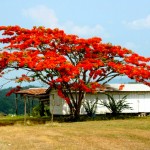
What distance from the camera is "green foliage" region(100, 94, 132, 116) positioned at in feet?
126

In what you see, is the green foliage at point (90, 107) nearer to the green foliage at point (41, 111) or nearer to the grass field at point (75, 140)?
the green foliage at point (41, 111)

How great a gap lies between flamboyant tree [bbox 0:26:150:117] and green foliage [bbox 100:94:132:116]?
4409 mm

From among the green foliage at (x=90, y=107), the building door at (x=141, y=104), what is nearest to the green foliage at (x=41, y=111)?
the green foliage at (x=90, y=107)

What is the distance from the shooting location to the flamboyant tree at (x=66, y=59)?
30688 mm

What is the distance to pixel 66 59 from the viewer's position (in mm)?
31156

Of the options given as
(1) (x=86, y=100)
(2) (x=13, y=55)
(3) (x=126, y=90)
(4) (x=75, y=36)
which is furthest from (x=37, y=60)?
(3) (x=126, y=90)

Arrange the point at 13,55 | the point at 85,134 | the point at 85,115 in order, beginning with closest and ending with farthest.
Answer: the point at 85,134 < the point at 13,55 < the point at 85,115

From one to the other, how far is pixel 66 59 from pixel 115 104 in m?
9.33

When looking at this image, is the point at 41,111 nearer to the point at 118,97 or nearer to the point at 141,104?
the point at 118,97

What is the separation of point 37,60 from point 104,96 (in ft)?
35.5

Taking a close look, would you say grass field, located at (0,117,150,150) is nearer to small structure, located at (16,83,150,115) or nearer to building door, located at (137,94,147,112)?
small structure, located at (16,83,150,115)

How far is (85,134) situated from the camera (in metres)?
21.8

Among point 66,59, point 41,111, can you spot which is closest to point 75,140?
point 66,59

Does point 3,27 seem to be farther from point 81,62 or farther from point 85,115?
point 85,115
